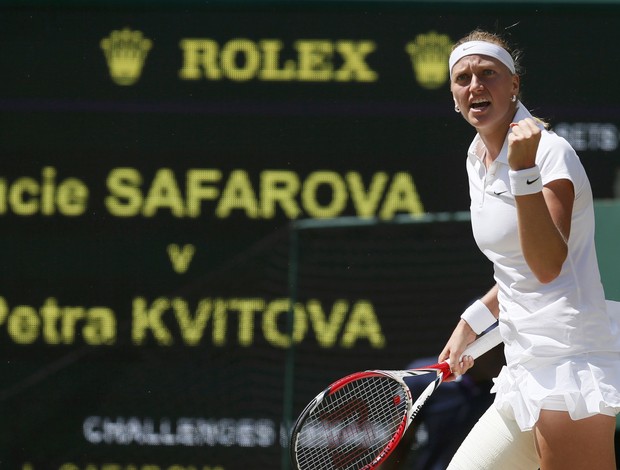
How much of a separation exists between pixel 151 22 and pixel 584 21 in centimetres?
147

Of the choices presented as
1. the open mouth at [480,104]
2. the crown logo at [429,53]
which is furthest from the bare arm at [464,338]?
the crown logo at [429,53]


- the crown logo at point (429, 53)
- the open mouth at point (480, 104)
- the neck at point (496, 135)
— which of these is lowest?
the neck at point (496, 135)

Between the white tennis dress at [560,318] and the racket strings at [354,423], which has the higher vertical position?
the white tennis dress at [560,318]

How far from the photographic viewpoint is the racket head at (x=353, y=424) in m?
3.08

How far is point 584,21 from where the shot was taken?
3828 millimetres

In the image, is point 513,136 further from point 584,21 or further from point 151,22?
point 151,22

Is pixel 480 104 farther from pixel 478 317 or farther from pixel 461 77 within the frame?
pixel 478 317

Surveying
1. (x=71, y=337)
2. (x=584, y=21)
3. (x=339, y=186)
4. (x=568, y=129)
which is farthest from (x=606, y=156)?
(x=71, y=337)

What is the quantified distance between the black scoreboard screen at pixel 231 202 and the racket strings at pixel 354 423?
673 mm

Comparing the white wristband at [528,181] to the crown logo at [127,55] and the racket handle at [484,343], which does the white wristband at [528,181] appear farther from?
the crown logo at [127,55]

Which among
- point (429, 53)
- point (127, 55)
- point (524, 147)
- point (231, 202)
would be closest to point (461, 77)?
point (524, 147)

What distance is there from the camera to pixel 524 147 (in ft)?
7.25

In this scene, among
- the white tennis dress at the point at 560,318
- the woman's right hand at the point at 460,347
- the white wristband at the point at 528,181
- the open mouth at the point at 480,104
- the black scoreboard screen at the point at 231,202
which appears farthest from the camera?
the black scoreboard screen at the point at 231,202

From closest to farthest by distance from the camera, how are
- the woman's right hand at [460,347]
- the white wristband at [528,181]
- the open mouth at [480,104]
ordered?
the white wristband at [528,181]
the open mouth at [480,104]
the woman's right hand at [460,347]
